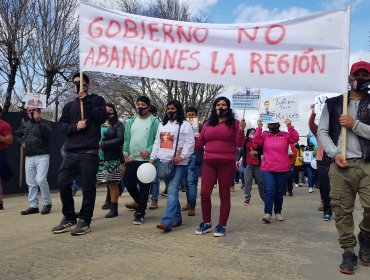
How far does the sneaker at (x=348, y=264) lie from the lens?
4.28 meters

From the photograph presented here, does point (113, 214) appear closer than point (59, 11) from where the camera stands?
Yes

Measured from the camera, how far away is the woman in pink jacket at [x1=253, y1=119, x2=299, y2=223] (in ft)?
24.0

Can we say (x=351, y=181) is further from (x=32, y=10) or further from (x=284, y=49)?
(x=32, y=10)

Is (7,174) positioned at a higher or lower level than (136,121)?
lower

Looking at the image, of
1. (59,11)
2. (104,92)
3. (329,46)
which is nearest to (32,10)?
(59,11)

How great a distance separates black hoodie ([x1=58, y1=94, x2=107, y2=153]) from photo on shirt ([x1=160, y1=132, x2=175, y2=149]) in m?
0.91

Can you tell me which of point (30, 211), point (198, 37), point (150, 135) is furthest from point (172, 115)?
point (30, 211)

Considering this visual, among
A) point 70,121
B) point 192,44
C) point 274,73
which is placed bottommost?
point 70,121

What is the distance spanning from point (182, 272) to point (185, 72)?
245 centimetres

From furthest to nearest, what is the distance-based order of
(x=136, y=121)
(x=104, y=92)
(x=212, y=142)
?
1. (x=104, y=92)
2. (x=136, y=121)
3. (x=212, y=142)

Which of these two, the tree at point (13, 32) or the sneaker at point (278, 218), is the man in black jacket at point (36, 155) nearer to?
the sneaker at point (278, 218)

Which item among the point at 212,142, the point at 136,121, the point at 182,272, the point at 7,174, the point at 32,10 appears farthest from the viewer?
the point at 32,10

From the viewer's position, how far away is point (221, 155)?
5.83 m

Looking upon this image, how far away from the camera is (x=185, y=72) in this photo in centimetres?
536
